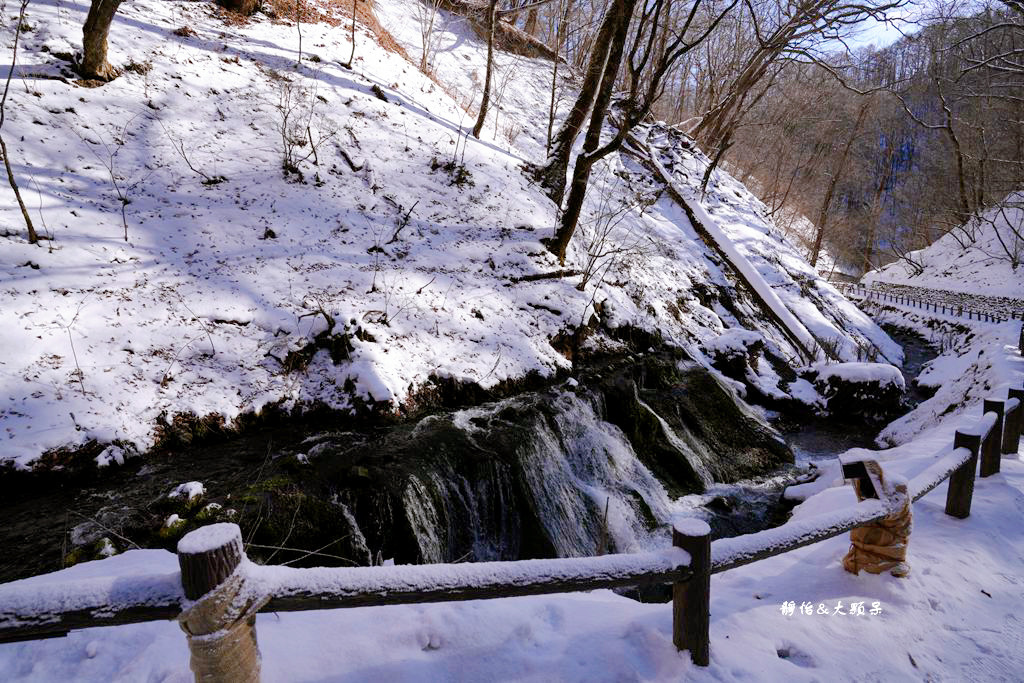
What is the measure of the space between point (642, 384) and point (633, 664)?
6.15 meters

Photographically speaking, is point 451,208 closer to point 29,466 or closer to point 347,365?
point 347,365

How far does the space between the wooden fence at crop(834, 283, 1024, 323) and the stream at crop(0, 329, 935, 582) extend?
51.5ft

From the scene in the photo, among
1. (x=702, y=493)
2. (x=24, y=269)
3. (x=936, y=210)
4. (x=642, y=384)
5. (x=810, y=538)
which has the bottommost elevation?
(x=702, y=493)

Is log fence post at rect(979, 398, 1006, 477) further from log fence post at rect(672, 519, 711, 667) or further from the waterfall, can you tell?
log fence post at rect(672, 519, 711, 667)

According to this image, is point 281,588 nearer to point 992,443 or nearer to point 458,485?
point 458,485

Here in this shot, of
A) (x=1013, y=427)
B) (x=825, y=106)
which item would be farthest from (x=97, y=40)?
(x=825, y=106)

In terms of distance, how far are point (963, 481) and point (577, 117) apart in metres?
9.37

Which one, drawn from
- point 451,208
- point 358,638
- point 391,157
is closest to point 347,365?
point 358,638

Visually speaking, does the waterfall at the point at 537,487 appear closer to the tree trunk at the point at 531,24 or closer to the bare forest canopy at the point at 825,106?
the bare forest canopy at the point at 825,106

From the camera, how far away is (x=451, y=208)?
387 inches

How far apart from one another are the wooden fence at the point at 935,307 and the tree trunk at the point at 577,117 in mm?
16244

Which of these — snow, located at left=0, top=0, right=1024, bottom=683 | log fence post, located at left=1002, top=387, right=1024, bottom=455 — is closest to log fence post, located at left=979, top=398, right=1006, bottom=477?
snow, located at left=0, top=0, right=1024, bottom=683

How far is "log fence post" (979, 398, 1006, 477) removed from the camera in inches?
204

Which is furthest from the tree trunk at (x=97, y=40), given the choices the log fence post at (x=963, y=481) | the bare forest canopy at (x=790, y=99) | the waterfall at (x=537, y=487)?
the log fence post at (x=963, y=481)
